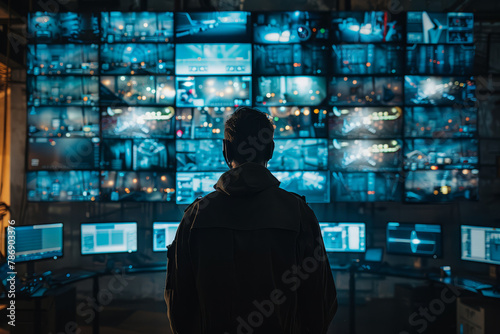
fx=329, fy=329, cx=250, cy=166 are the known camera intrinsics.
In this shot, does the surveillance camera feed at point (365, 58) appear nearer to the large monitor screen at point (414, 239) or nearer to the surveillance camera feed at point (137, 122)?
the large monitor screen at point (414, 239)

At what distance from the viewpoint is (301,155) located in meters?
3.41

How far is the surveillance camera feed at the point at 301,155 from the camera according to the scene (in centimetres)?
339

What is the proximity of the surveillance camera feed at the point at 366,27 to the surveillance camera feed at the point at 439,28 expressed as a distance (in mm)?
135

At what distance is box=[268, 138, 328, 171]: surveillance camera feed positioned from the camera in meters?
3.39

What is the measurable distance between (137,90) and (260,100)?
1.29 metres

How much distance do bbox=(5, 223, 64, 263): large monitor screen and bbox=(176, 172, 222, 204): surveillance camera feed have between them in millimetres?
1193

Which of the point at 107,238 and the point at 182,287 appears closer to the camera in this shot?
the point at 182,287

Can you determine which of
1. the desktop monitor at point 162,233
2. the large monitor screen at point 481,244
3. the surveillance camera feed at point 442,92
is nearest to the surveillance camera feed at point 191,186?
the desktop monitor at point 162,233

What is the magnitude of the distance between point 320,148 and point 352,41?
1151 millimetres

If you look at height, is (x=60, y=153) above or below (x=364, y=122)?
below

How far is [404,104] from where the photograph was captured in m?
3.38

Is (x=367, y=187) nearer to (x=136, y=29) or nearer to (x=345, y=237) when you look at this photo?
(x=345, y=237)

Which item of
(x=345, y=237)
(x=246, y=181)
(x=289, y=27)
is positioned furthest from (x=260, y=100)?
(x=246, y=181)

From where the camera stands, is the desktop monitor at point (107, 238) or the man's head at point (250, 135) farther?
the desktop monitor at point (107, 238)
